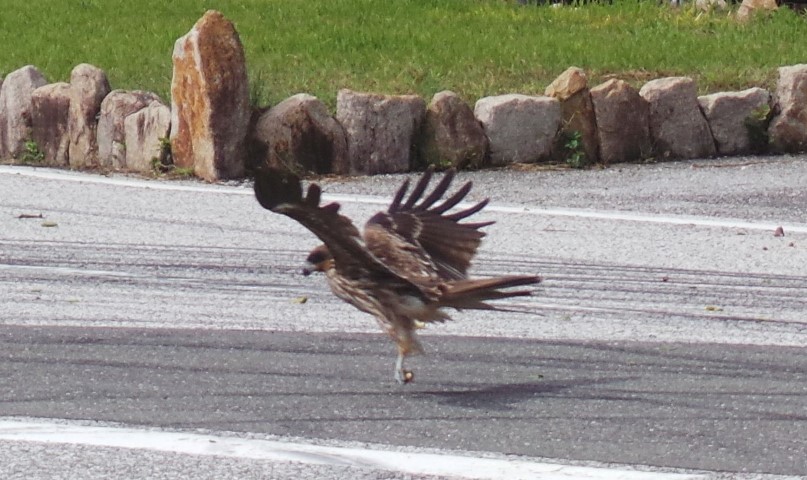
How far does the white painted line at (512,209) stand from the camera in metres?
8.45

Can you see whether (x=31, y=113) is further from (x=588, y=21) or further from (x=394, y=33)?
(x=588, y=21)

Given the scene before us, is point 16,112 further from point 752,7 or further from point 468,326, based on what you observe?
point 752,7

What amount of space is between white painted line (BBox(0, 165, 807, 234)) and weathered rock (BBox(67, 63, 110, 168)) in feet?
0.91

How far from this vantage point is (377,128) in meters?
9.70

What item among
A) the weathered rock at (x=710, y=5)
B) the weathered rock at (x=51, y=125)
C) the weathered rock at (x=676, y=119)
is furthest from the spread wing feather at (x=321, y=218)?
the weathered rock at (x=710, y=5)

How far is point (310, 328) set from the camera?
616 cm

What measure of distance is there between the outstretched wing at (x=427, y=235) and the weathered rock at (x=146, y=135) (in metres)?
4.73

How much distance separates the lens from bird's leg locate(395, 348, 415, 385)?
5117mm

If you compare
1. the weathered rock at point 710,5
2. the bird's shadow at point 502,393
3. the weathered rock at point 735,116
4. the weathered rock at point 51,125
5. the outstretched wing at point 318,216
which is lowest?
the weathered rock at point 51,125

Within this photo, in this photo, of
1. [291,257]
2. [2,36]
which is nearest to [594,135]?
[291,257]

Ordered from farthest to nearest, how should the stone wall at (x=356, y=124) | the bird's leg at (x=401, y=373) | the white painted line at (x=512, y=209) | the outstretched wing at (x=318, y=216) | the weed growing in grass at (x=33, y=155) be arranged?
1. the weed growing in grass at (x=33, y=155)
2. the stone wall at (x=356, y=124)
3. the white painted line at (x=512, y=209)
4. the bird's leg at (x=401, y=373)
5. the outstretched wing at (x=318, y=216)

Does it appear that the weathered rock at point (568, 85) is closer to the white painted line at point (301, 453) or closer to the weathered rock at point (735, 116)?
the weathered rock at point (735, 116)

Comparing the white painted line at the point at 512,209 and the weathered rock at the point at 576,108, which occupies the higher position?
the weathered rock at the point at 576,108

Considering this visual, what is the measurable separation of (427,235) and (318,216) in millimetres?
770
